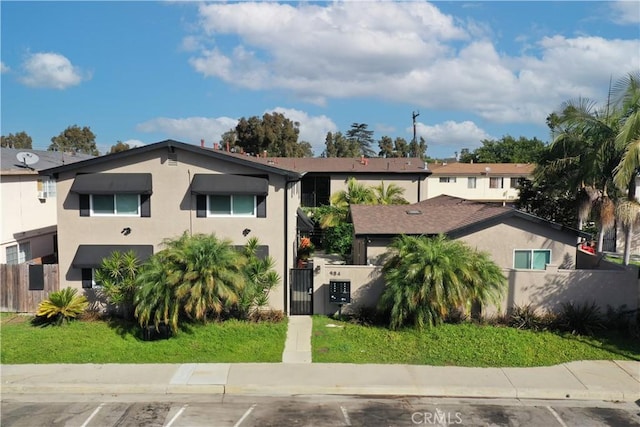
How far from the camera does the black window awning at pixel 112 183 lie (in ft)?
58.1

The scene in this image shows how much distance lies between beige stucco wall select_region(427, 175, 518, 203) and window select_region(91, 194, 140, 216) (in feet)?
122

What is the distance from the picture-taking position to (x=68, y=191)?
59.1ft

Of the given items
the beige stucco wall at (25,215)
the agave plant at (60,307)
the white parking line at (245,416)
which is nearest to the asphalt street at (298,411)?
the white parking line at (245,416)

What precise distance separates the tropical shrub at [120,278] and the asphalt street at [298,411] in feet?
15.5

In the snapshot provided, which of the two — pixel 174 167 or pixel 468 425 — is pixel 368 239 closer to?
pixel 174 167

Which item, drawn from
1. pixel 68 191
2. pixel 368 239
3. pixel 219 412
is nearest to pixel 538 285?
pixel 368 239

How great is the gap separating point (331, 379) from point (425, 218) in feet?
32.2

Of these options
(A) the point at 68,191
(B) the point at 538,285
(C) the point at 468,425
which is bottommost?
(C) the point at 468,425

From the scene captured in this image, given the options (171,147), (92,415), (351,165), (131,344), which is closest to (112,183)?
(171,147)

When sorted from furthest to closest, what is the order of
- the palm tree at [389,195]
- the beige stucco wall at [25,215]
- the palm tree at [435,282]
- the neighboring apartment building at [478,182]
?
the neighboring apartment building at [478,182], the palm tree at [389,195], the beige stucco wall at [25,215], the palm tree at [435,282]

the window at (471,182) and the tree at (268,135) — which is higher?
the tree at (268,135)

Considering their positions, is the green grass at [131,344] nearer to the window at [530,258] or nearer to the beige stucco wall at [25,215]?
the beige stucco wall at [25,215]

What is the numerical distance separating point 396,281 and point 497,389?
15.0ft

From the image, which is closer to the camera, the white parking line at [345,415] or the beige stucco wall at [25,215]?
the white parking line at [345,415]
